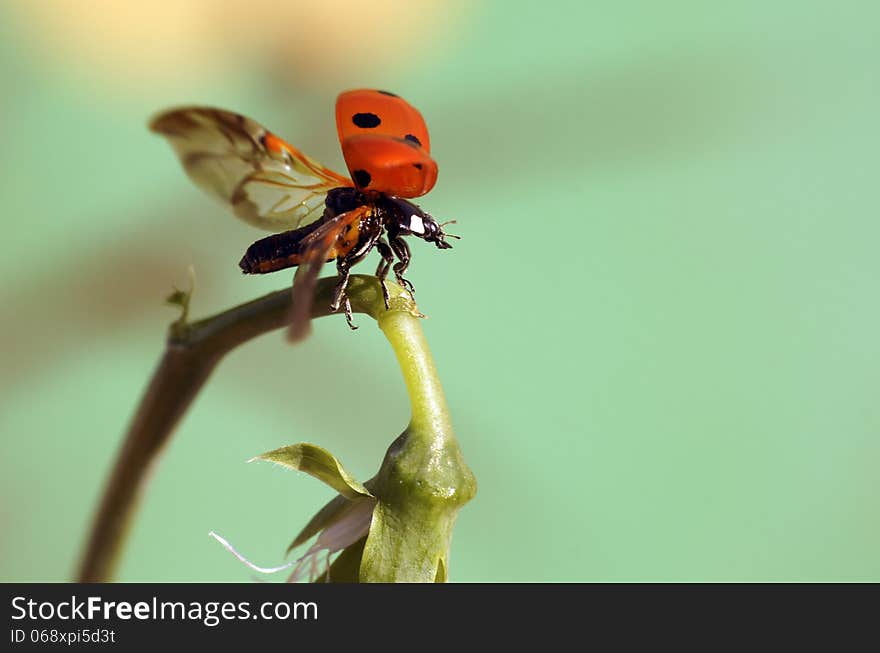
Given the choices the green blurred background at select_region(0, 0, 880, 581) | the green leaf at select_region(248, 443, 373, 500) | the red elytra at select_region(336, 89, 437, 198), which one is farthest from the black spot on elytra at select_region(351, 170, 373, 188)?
the green blurred background at select_region(0, 0, 880, 581)

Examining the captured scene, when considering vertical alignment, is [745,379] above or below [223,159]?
above

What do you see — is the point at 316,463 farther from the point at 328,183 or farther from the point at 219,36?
the point at 219,36

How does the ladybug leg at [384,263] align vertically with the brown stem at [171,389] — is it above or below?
above

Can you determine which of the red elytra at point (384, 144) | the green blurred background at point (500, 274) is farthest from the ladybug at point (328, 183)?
the green blurred background at point (500, 274)

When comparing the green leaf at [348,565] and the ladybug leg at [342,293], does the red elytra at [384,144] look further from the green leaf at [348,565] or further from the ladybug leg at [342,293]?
the green leaf at [348,565]

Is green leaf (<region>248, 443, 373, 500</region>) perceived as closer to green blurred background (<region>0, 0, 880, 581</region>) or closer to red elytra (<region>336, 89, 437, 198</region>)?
red elytra (<region>336, 89, 437, 198</region>)

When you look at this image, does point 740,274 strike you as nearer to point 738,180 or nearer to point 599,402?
point 738,180
